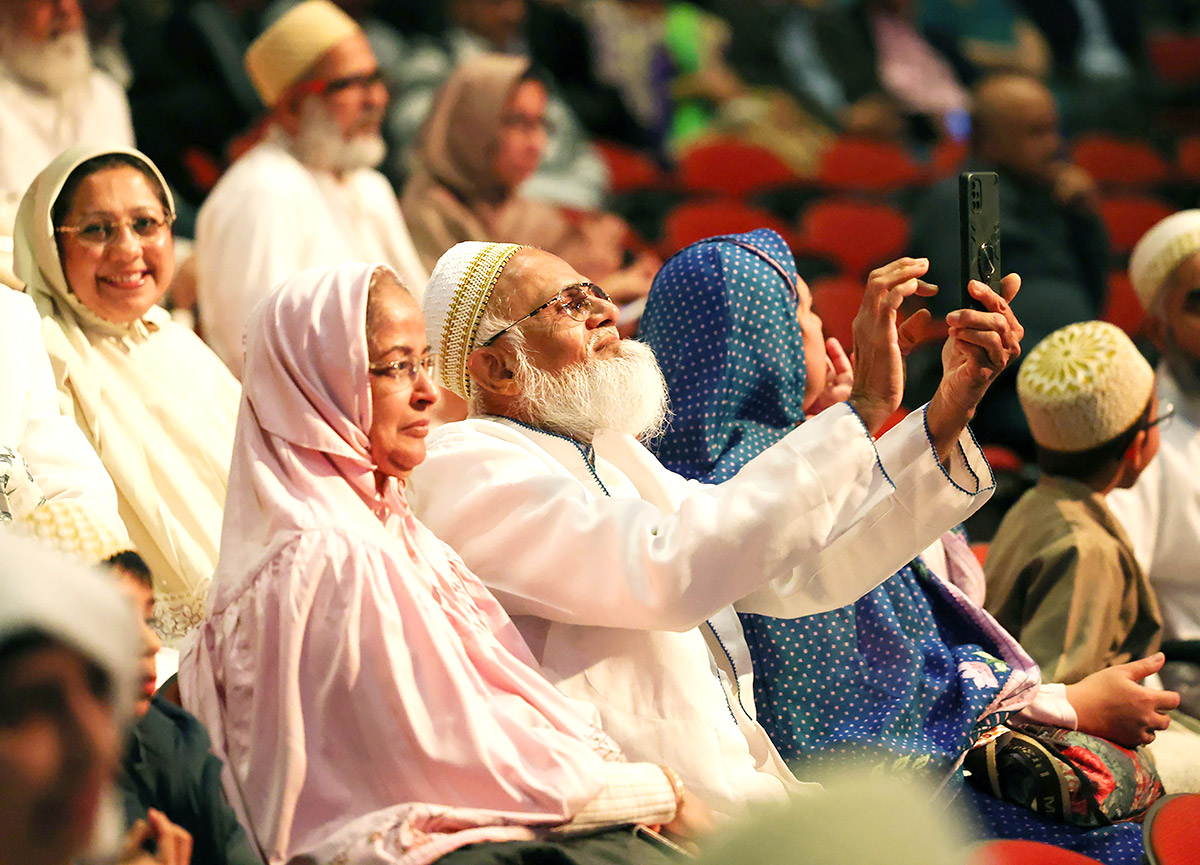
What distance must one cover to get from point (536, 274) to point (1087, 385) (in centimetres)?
150

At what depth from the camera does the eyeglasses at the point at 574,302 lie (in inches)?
104

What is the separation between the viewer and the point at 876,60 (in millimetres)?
9703

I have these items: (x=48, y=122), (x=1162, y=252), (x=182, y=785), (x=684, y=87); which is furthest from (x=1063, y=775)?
(x=684, y=87)

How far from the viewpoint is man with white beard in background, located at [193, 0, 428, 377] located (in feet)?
15.8

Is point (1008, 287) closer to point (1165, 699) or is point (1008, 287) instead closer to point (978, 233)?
point (978, 233)

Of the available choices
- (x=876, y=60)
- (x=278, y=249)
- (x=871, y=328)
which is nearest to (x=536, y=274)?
(x=871, y=328)

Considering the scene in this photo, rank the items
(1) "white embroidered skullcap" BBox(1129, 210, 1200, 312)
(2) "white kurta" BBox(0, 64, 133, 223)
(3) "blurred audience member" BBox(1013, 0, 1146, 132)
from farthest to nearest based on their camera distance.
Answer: (3) "blurred audience member" BBox(1013, 0, 1146, 132) < (2) "white kurta" BBox(0, 64, 133, 223) < (1) "white embroidered skullcap" BBox(1129, 210, 1200, 312)

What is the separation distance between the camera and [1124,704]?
304 cm

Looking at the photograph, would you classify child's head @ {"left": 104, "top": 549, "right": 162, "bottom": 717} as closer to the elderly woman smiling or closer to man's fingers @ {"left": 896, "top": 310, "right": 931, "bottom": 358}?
the elderly woman smiling

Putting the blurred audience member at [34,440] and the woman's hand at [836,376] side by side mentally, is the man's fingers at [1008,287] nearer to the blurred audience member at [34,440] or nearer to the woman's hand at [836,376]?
the woman's hand at [836,376]

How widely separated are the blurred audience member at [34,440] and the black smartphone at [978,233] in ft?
4.79

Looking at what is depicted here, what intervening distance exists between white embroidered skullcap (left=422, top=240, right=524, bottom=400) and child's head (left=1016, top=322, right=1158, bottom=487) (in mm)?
1482

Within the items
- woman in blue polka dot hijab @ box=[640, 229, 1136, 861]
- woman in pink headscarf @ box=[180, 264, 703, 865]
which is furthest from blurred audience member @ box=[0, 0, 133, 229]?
woman in pink headscarf @ box=[180, 264, 703, 865]

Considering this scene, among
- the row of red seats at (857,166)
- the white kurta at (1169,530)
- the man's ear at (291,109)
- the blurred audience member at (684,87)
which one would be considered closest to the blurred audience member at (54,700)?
the white kurta at (1169,530)
